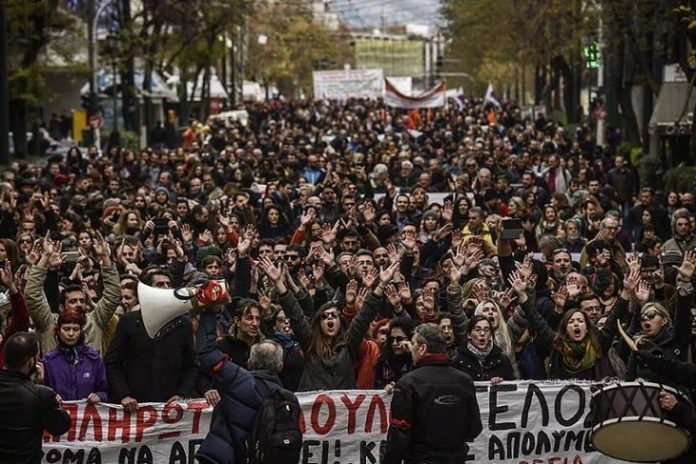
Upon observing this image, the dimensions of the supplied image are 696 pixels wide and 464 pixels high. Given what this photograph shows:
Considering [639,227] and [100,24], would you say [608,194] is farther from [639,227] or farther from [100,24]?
[100,24]

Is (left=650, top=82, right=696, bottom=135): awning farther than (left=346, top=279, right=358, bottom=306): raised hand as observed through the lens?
Yes

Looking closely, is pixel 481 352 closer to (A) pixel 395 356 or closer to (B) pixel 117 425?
(A) pixel 395 356

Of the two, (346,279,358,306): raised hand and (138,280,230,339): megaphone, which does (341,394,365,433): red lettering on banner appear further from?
(346,279,358,306): raised hand

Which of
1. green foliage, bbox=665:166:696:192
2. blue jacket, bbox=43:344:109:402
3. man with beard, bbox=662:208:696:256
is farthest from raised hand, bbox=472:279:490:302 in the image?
green foliage, bbox=665:166:696:192

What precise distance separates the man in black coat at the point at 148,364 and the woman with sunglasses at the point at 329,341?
82 centimetres

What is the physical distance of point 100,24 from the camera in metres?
49.2

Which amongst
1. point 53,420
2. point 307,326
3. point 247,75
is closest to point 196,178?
point 307,326

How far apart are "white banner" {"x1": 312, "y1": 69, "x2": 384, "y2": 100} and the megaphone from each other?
59.8m

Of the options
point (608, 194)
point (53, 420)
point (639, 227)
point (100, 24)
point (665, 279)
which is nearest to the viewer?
point (53, 420)

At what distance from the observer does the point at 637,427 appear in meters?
8.70

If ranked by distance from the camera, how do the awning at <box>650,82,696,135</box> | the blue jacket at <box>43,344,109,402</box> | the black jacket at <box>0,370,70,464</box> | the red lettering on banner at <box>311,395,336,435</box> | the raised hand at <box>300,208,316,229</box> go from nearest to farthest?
1. the black jacket at <box>0,370,70,464</box>
2. the blue jacket at <box>43,344,109,402</box>
3. the red lettering on banner at <box>311,395,336,435</box>
4. the raised hand at <box>300,208,316,229</box>
5. the awning at <box>650,82,696,135</box>

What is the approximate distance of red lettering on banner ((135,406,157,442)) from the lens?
33.6 ft

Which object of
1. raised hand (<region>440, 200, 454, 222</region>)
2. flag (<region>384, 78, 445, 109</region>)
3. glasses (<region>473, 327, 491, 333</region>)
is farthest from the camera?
flag (<region>384, 78, 445, 109</region>)

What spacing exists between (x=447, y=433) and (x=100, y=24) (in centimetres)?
4174
